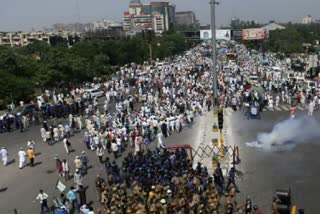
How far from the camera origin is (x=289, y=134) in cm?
2741

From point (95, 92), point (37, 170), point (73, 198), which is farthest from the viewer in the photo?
point (95, 92)

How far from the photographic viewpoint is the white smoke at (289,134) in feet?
84.8

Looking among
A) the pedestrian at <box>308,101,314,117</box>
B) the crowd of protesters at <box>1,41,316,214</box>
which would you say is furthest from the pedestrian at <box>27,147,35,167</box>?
the pedestrian at <box>308,101,314,117</box>

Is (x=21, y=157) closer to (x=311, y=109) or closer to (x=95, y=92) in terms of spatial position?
(x=311, y=109)

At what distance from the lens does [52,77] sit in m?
53.4

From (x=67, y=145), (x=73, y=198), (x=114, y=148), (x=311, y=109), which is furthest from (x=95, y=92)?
(x=73, y=198)

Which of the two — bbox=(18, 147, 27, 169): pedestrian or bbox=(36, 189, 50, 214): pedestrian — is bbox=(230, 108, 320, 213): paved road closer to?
bbox=(36, 189, 50, 214): pedestrian

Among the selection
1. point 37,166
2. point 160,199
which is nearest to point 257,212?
point 160,199

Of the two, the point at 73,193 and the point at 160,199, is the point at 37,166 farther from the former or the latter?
the point at 160,199

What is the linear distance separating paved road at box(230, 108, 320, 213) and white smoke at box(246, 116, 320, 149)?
0.63 metres

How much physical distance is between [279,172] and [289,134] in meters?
7.05

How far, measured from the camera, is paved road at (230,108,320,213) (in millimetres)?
18027

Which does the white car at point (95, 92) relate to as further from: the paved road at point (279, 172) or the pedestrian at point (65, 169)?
the pedestrian at point (65, 169)

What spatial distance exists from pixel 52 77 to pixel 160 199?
4039cm
